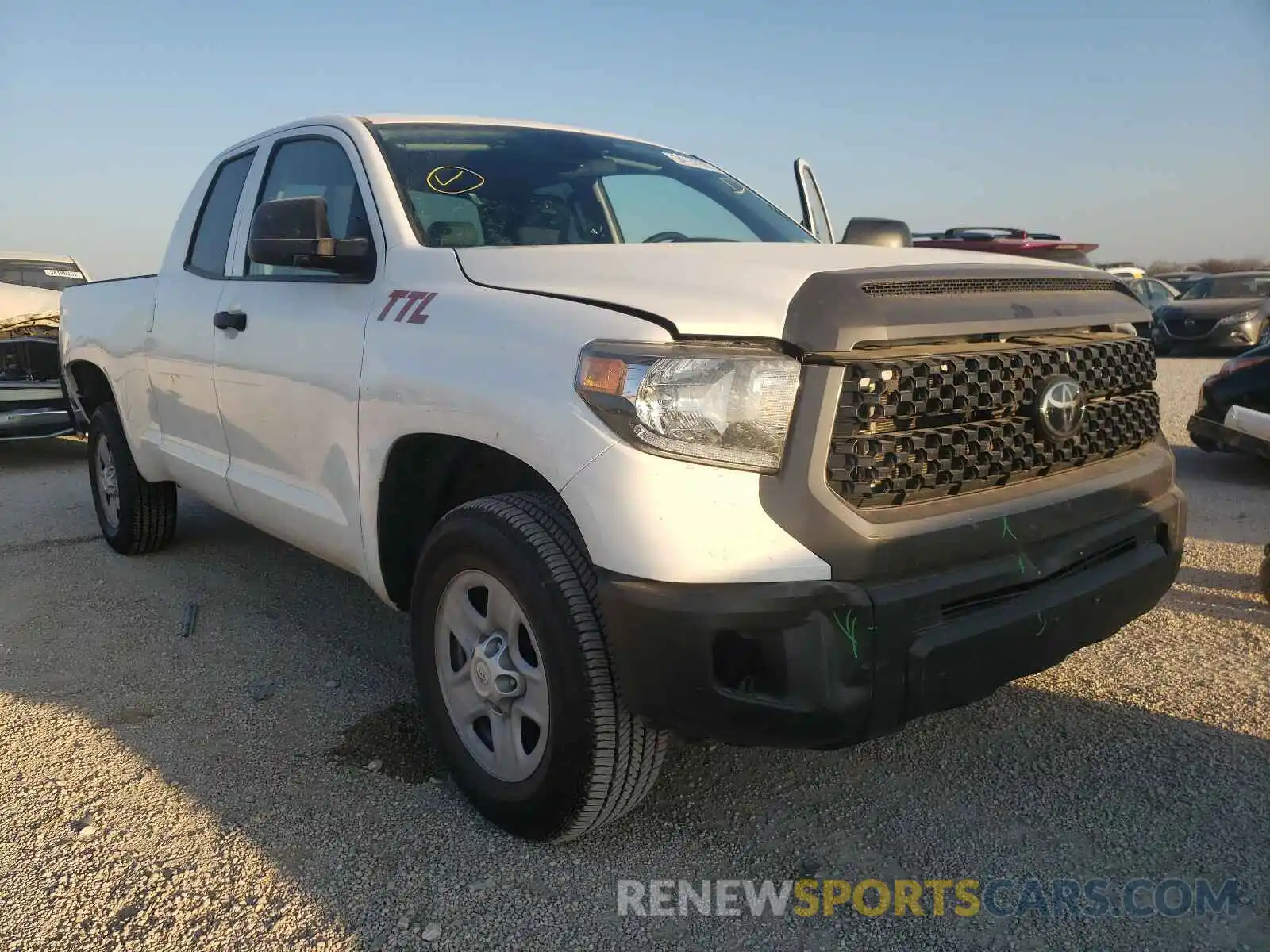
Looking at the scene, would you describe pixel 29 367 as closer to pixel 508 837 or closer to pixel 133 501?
pixel 133 501

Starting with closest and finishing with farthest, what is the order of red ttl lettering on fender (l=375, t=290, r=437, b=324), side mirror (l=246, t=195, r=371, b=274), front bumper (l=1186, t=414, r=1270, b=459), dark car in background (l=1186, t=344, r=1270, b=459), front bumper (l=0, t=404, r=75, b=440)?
red ttl lettering on fender (l=375, t=290, r=437, b=324) < side mirror (l=246, t=195, r=371, b=274) < front bumper (l=1186, t=414, r=1270, b=459) < dark car in background (l=1186, t=344, r=1270, b=459) < front bumper (l=0, t=404, r=75, b=440)

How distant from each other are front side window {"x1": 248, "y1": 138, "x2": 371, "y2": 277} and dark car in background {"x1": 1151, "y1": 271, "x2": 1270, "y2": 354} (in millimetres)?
15594

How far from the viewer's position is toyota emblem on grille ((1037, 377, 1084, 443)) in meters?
2.33

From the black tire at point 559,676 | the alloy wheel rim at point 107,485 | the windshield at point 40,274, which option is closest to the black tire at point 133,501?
the alloy wheel rim at point 107,485

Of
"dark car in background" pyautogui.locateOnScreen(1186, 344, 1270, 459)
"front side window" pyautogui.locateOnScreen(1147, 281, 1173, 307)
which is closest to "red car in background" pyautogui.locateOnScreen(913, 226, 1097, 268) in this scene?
"dark car in background" pyautogui.locateOnScreen(1186, 344, 1270, 459)

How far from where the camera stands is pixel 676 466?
205 centimetres

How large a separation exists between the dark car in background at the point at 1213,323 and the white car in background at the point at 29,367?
50.1 ft

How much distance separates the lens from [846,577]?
203cm

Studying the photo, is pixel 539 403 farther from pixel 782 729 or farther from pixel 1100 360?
pixel 1100 360

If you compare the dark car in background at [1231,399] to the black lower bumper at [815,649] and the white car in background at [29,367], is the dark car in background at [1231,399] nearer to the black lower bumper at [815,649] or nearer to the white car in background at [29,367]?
the black lower bumper at [815,649]

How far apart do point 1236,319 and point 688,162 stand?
15.8 m

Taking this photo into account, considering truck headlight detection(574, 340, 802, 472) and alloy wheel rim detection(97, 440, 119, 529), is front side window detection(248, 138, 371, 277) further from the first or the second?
alloy wheel rim detection(97, 440, 119, 529)

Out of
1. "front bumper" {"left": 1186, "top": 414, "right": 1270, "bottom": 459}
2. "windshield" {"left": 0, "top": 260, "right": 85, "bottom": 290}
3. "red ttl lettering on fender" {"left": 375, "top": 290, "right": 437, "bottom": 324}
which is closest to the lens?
"red ttl lettering on fender" {"left": 375, "top": 290, "right": 437, "bottom": 324}

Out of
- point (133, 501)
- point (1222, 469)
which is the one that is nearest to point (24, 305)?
point (133, 501)
